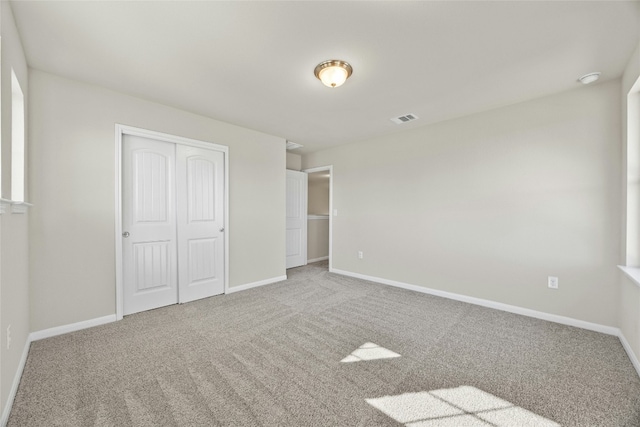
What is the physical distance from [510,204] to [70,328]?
15.9 feet

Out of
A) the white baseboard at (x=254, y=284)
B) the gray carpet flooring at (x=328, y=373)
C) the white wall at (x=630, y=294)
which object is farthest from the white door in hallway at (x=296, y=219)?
the white wall at (x=630, y=294)

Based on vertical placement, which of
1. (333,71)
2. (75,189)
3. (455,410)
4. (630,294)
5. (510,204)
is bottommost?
(455,410)

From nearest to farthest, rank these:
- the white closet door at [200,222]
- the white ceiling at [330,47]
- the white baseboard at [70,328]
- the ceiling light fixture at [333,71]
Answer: the white ceiling at [330,47]
the ceiling light fixture at [333,71]
the white baseboard at [70,328]
the white closet door at [200,222]

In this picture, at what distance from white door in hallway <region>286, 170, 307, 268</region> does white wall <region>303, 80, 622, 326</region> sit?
60.8 inches

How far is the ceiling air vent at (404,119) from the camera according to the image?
3.52 metres

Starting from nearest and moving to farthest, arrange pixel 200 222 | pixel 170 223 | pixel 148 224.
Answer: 1. pixel 148 224
2. pixel 170 223
3. pixel 200 222

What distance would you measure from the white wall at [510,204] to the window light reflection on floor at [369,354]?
1850mm

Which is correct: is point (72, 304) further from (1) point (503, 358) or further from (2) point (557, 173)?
(2) point (557, 173)

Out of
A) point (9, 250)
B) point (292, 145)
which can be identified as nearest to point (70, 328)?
point (9, 250)

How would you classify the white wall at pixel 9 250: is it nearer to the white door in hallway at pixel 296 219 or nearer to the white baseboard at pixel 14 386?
the white baseboard at pixel 14 386

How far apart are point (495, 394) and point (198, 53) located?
128 inches

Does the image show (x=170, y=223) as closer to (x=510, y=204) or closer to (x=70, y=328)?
(x=70, y=328)

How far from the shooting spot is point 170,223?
3273 mm

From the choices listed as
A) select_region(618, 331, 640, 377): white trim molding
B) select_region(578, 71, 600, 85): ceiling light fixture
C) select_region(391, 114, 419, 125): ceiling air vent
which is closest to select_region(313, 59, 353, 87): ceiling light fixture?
select_region(391, 114, 419, 125): ceiling air vent
